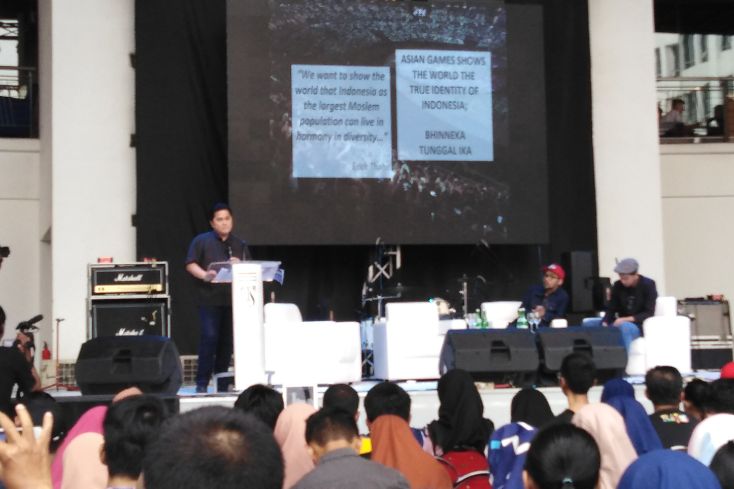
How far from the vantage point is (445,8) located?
1055 centimetres

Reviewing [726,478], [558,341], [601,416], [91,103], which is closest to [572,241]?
[558,341]

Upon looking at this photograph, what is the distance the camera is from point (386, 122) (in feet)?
34.0

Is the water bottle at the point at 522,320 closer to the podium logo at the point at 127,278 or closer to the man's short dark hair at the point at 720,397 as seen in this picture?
the podium logo at the point at 127,278

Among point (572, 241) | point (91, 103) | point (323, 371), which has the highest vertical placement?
point (91, 103)

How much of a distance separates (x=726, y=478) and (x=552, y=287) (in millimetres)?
A: 5866

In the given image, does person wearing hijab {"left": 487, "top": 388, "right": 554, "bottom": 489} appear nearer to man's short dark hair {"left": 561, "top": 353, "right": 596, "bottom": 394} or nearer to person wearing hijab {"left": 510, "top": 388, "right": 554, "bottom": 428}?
man's short dark hair {"left": 561, "top": 353, "right": 596, "bottom": 394}

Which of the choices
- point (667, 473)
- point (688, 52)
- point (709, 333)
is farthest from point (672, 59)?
point (667, 473)

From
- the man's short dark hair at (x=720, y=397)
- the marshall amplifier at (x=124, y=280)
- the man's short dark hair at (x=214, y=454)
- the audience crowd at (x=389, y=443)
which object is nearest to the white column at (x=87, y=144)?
the marshall amplifier at (x=124, y=280)

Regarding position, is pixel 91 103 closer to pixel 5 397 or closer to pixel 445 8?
pixel 445 8

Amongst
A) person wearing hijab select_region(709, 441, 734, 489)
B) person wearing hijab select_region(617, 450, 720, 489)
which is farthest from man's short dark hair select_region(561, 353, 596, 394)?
person wearing hijab select_region(617, 450, 720, 489)

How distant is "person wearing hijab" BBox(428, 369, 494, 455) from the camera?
182 inches

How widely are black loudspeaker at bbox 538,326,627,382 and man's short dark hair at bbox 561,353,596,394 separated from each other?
8.93 ft

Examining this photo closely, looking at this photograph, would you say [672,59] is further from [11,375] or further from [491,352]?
[11,375]

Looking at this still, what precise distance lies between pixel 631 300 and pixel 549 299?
628 mm
